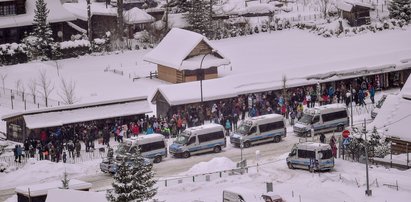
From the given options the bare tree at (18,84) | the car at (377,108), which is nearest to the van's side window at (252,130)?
the car at (377,108)

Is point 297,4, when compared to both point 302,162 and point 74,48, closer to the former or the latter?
point 74,48

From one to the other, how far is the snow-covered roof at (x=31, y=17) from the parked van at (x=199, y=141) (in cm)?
3633

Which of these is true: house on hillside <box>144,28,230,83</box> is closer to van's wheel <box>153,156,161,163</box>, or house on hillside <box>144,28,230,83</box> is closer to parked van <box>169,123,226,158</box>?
parked van <box>169,123,226,158</box>

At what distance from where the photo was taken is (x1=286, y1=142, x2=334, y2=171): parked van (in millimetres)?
50125

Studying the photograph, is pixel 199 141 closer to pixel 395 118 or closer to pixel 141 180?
pixel 395 118

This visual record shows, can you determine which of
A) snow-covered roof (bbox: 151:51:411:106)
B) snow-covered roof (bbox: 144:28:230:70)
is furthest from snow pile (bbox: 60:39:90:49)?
snow-covered roof (bbox: 151:51:411:106)

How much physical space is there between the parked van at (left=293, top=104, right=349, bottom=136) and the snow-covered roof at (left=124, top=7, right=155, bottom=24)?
1733 inches

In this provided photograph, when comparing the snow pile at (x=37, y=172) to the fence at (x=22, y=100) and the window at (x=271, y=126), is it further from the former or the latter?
the fence at (x=22, y=100)

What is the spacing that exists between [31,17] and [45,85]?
17.7 m

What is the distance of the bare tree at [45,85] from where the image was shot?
7037 cm

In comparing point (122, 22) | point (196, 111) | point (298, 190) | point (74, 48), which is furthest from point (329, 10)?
point (298, 190)

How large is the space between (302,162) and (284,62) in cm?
2825

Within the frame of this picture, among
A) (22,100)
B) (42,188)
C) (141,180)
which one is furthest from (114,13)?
(141,180)

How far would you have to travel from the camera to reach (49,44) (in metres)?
85.1
